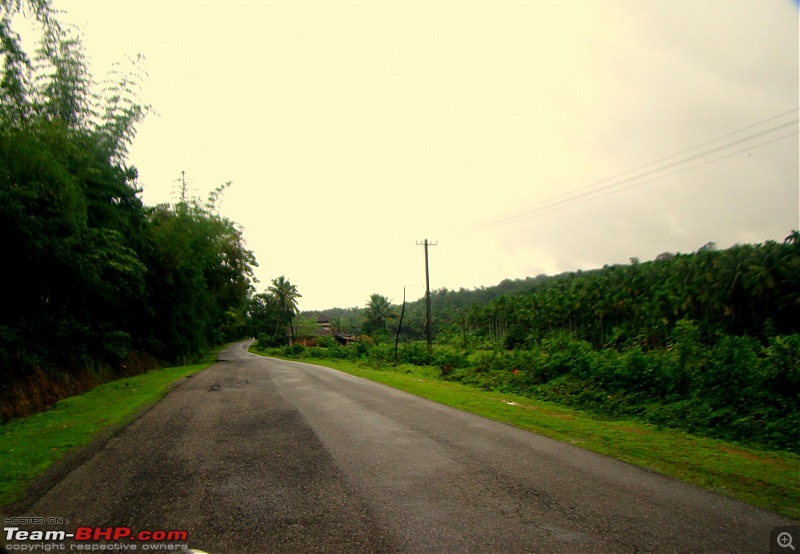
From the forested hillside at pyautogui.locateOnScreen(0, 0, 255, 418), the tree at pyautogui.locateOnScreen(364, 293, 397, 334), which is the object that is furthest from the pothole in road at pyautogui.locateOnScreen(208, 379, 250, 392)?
the tree at pyautogui.locateOnScreen(364, 293, 397, 334)

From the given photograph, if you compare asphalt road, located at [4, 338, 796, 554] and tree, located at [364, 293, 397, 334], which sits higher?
tree, located at [364, 293, 397, 334]

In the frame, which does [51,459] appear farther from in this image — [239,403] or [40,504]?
[239,403]

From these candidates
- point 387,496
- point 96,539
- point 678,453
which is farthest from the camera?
point 678,453

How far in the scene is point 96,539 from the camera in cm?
397

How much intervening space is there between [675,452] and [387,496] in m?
4.57

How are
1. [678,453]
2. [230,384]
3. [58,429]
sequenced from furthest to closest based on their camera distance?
[230,384] → [58,429] → [678,453]

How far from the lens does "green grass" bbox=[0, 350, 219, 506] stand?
5791mm

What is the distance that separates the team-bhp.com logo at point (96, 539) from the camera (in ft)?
12.5

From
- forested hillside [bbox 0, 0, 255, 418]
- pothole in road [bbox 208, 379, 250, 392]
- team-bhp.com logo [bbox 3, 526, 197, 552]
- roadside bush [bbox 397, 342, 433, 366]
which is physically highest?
forested hillside [bbox 0, 0, 255, 418]

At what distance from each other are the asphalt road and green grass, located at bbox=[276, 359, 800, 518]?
0.43 m

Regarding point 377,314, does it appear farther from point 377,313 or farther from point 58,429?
point 58,429

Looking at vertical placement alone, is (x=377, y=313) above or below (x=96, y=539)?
above

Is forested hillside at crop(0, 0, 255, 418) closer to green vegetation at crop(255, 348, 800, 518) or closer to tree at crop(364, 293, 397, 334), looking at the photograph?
green vegetation at crop(255, 348, 800, 518)

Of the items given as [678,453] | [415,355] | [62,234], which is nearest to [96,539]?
[678,453]
